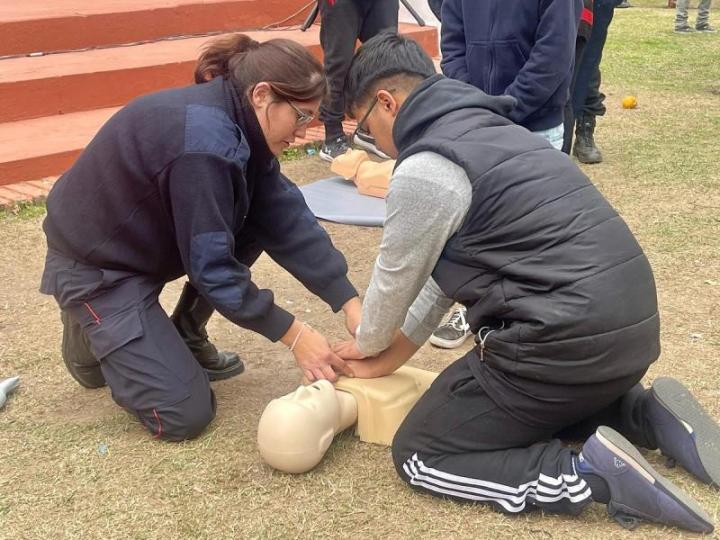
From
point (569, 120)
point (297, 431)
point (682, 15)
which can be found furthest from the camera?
point (682, 15)

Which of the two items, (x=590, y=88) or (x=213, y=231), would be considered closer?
(x=213, y=231)

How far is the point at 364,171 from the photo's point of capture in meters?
5.23

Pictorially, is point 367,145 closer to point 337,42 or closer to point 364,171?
point 337,42

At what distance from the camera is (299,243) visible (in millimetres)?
3025

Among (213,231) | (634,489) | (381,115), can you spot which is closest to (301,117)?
(381,115)

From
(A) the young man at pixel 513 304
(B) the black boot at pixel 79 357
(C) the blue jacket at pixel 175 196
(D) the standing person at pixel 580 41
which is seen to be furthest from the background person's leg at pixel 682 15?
(B) the black boot at pixel 79 357

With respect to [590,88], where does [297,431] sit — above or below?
above

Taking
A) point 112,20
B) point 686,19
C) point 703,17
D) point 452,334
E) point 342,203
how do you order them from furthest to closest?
point 703,17, point 686,19, point 112,20, point 342,203, point 452,334

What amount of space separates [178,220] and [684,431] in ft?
5.06

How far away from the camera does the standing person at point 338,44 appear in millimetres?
5922

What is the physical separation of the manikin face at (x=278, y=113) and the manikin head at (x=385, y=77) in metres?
0.18

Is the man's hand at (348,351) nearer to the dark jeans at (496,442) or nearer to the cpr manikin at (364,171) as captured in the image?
the dark jeans at (496,442)

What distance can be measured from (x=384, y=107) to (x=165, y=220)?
2.60 ft

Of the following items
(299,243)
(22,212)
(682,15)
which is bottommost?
(682,15)
